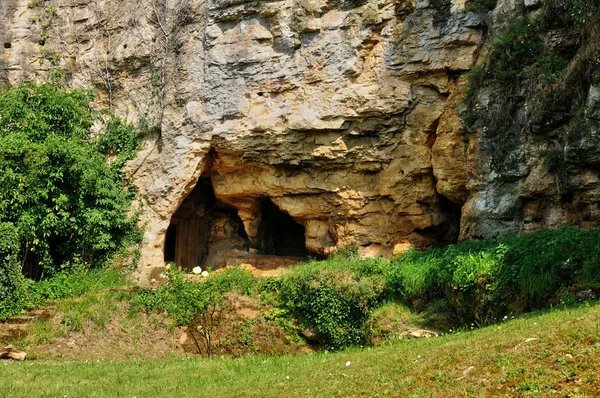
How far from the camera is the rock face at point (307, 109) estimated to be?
573 inches

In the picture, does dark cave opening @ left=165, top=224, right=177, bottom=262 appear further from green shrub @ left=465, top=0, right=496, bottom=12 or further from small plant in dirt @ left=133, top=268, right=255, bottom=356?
green shrub @ left=465, top=0, right=496, bottom=12

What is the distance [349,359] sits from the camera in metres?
8.88

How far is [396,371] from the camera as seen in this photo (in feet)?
24.0

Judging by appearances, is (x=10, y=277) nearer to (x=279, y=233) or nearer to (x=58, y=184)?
(x=58, y=184)

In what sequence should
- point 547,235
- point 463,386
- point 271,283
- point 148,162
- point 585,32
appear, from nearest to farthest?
point 463,386 → point 547,235 → point 585,32 → point 271,283 → point 148,162

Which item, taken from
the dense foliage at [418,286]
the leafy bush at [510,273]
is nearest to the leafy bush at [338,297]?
the dense foliage at [418,286]

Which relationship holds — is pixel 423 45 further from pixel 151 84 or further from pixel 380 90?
pixel 151 84

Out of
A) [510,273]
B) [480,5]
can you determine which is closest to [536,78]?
[480,5]

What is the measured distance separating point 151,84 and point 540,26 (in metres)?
9.54

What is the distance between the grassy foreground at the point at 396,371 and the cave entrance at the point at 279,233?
27.3ft

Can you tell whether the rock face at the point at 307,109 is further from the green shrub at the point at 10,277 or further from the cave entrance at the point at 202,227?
the green shrub at the point at 10,277

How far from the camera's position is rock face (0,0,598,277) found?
47.8 feet

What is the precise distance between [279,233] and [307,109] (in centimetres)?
563

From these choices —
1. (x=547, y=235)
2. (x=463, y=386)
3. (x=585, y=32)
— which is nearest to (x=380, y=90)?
(x=585, y=32)
